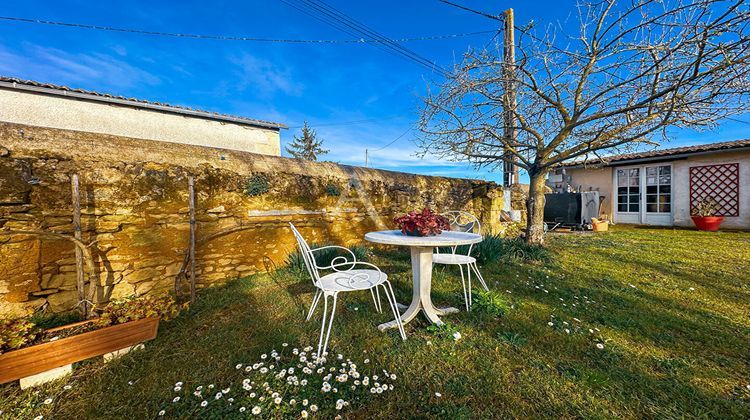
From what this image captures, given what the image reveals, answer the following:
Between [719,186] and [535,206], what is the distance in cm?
775

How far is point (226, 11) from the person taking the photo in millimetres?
6078

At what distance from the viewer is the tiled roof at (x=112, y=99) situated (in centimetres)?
505

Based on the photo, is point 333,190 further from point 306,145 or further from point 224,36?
point 306,145

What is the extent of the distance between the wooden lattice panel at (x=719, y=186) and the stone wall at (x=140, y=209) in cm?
1068

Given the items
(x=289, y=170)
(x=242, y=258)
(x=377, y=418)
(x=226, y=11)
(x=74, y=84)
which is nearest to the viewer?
(x=377, y=418)

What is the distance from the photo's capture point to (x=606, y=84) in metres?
3.73

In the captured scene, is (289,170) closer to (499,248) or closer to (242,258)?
(242,258)

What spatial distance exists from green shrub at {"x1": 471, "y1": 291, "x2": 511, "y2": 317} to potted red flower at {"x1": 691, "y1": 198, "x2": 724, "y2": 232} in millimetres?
9034

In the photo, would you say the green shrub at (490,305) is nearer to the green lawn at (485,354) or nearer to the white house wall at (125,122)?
the green lawn at (485,354)

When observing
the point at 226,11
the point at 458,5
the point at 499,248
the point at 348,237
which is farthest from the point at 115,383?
the point at 458,5

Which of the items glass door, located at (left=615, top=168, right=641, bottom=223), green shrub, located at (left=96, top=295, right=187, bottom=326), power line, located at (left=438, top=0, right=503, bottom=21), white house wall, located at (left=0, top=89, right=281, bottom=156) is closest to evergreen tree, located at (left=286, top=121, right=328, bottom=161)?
white house wall, located at (left=0, top=89, right=281, bottom=156)

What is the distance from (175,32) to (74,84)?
2296mm

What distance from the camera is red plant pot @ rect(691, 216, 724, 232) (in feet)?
23.9

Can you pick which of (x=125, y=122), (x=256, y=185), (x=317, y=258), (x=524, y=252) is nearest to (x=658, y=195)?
(x=524, y=252)
